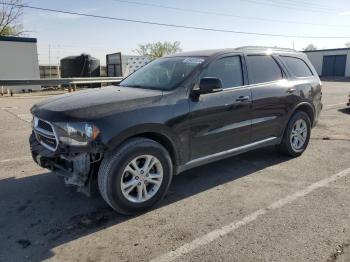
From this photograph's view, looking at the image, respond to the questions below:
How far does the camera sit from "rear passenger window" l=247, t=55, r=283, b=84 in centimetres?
507

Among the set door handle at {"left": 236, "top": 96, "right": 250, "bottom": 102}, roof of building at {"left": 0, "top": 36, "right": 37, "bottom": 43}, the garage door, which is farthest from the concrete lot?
the garage door

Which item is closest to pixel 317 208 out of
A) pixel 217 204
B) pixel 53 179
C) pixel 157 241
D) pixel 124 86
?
pixel 217 204

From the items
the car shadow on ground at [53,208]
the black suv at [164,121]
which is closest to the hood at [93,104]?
the black suv at [164,121]

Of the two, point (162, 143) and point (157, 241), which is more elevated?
point (162, 143)

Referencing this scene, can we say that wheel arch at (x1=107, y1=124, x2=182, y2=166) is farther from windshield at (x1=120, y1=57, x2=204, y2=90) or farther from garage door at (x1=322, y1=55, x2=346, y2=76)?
garage door at (x1=322, y1=55, x2=346, y2=76)

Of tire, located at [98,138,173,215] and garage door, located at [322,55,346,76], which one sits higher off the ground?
garage door, located at [322,55,346,76]

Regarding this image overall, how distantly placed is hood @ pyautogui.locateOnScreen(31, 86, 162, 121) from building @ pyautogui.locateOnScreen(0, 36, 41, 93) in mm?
19648

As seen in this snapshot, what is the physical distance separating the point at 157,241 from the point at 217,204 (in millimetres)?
1043

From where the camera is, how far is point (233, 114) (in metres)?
4.67

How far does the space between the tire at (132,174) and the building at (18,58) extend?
2032cm

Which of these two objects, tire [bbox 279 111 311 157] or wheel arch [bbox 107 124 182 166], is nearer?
wheel arch [bbox 107 124 182 166]

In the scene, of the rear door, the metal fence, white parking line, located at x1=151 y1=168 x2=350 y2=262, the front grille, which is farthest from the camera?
the metal fence

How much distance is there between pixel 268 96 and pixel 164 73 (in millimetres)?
1585

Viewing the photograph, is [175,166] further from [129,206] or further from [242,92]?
[242,92]
